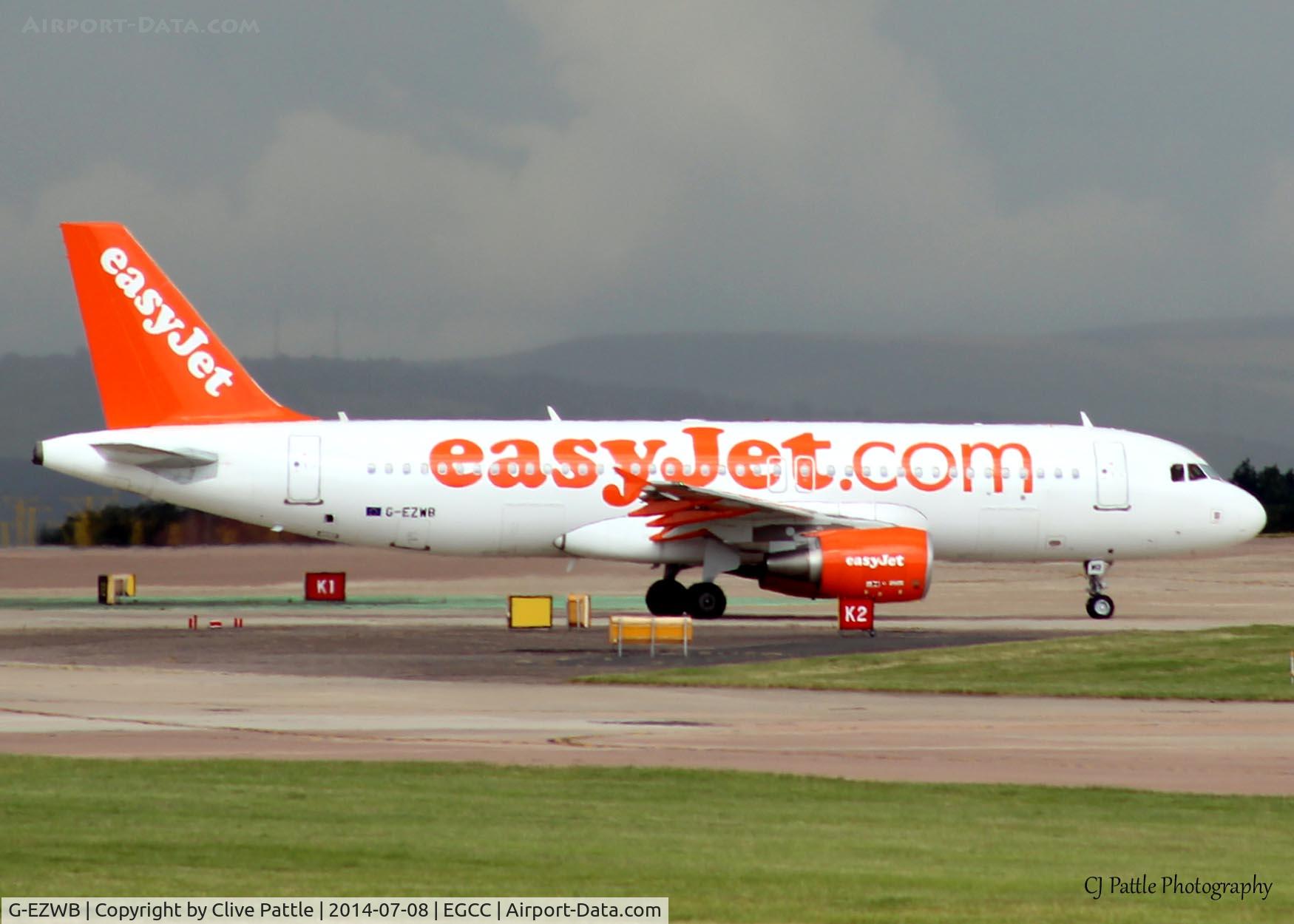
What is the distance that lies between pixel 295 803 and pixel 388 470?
2506 centimetres

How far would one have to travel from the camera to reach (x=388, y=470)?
127ft

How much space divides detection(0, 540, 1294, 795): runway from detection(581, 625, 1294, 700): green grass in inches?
30.4

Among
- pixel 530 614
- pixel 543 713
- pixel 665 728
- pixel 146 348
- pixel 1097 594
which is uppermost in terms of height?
pixel 146 348

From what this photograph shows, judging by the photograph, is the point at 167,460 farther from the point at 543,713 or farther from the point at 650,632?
the point at 543,713

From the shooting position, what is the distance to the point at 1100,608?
4072 centimetres

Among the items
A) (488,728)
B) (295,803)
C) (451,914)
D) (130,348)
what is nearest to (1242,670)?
(488,728)

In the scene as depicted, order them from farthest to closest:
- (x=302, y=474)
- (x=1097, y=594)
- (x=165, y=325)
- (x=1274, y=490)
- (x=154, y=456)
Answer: (x=1274, y=490) < (x=1097, y=594) < (x=165, y=325) < (x=302, y=474) < (x=154, y=456)

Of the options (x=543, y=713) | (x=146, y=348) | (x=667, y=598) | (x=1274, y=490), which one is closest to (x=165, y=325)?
(x=146, y=348)

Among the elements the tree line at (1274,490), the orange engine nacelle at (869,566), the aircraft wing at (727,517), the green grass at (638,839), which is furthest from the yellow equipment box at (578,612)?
the tree line at (1274,490)

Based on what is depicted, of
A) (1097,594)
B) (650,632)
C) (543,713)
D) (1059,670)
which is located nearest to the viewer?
(543,713)

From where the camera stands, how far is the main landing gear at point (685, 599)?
3862 centimetres

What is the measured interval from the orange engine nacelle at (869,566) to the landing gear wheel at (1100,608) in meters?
6.21

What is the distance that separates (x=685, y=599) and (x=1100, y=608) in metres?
9.26

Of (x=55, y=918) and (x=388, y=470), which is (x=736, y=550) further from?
(x=55, y=918)
